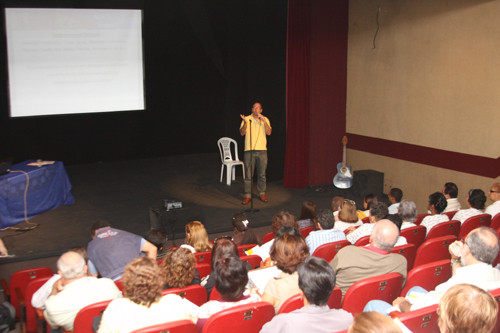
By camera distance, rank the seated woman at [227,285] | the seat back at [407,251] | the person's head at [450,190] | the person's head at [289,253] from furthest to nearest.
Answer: the person's head at [450,190] → the seat back at [407,251] → the person's head at [289,253] → the seated woman at [227,285]

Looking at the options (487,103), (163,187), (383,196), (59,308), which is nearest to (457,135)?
(487,103)

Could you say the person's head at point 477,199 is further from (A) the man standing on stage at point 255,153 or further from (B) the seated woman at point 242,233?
(A) the man standing on stage at point 255,153

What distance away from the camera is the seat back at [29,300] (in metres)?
3.47

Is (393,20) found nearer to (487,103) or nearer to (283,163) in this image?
(487,103)

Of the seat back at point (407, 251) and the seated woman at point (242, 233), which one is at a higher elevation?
the seat back at point (407, 251)

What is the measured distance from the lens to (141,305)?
251 centimetres

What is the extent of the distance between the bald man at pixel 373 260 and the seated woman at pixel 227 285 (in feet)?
2.67

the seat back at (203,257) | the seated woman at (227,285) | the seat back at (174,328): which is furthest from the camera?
the seat back at (203,257)

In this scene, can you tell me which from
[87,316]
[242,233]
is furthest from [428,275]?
[87,316]

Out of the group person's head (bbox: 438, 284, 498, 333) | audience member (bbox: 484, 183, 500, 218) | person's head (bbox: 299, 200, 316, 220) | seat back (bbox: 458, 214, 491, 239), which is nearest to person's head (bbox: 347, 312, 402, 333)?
person's head (bbox: 438, 284, 498, 333)

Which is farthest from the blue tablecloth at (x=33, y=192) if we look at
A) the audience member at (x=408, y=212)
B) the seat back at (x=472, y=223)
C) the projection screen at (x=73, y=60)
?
the seat back at (x=472, y=223)

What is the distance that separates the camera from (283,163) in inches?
356

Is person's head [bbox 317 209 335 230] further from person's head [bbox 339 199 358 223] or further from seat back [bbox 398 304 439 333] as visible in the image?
seat back [bbox 398 304 439 333]

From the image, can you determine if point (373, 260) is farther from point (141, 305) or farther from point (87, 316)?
point (87, 316)
